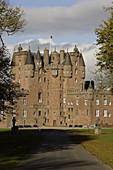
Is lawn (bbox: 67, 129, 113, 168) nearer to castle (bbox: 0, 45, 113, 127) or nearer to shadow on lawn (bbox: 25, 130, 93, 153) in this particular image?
shadow on lawn (bbox: 25, 130, 93, 153)

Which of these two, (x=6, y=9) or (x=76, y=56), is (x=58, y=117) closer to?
(x=76, y=56)

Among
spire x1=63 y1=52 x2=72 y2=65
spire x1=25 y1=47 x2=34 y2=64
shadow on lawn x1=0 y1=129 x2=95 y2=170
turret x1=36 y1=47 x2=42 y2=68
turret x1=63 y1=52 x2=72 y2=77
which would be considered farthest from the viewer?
turret x1=36 y1=47 x2=42 y2=68

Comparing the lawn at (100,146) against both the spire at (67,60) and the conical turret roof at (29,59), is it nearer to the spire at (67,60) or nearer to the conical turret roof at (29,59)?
the spire at (67,60)

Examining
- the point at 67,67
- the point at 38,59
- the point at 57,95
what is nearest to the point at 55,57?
the point at 38,59

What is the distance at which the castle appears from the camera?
424 ft

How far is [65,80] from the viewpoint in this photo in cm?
13462

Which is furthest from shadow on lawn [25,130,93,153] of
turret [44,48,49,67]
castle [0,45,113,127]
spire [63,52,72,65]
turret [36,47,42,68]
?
turret [44,48,49,67]

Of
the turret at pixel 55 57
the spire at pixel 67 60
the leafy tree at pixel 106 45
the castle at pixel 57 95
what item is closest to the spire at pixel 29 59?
the castle at pixel 57 95

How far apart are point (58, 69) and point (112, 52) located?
96174 millimetres

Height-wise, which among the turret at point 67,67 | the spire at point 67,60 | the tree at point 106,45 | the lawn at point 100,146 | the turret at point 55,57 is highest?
the turret at point 55,57

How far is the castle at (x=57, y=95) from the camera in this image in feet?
424

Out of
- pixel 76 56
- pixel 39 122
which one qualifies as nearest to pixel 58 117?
pixel 39 122

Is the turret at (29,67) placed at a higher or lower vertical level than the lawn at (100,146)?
higher

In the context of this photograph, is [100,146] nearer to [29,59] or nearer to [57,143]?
[57,143]
